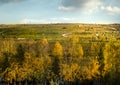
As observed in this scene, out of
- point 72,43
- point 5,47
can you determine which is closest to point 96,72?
point 72,43

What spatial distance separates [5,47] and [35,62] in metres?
31.3

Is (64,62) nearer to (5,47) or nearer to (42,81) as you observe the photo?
(42,81)

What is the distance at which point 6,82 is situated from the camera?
399ft

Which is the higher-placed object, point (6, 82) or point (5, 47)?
point (5, 47)

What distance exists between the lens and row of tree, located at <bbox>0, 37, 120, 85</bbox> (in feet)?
365

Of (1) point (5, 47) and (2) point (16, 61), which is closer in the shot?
(2) point (16, 61)

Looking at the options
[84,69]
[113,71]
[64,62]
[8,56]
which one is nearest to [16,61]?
[8,56]

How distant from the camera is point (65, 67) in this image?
11425 centimetres

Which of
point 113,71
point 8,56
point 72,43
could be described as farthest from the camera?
point 72,43

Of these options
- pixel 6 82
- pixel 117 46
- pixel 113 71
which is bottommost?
pixel 6 82

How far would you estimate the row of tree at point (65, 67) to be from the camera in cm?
11112

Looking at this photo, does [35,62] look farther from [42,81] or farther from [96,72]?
[96,72]

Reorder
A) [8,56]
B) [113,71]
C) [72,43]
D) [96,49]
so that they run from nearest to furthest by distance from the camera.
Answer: [113,71] → [96,49] → [8,56] → [72,43]

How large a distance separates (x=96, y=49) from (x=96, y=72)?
33.1ft
